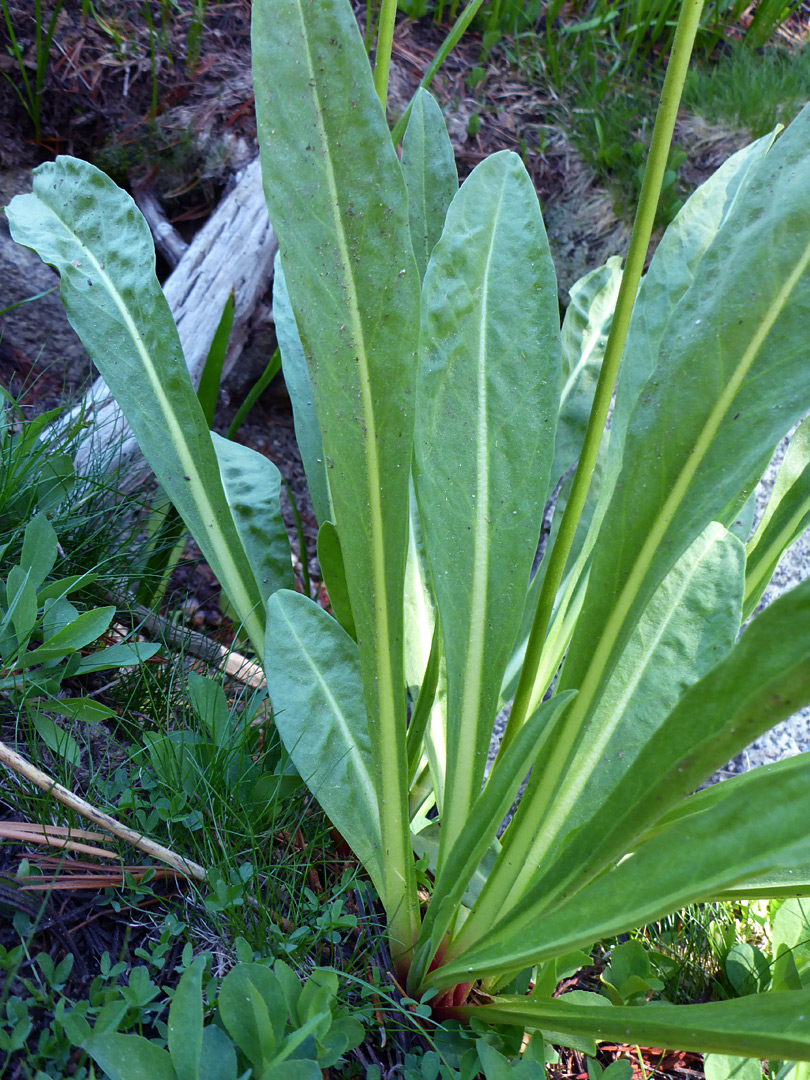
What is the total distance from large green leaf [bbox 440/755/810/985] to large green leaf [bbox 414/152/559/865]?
0.23 metres

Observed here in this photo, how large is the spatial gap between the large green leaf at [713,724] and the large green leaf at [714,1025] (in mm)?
109

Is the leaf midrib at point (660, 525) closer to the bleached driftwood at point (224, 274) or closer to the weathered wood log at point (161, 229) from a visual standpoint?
the bleached driftwood at point (224, 274)

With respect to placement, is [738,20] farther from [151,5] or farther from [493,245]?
[493,245]

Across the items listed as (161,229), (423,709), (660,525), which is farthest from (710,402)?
(161,229)

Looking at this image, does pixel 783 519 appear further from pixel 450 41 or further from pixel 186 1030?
pixel 186 1030

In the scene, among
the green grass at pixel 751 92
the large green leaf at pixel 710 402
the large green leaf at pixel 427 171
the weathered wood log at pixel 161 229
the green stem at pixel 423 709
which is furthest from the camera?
the green grass at pixel 751 92

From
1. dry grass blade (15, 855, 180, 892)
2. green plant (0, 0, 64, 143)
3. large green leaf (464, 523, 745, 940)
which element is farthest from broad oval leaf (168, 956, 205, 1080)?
green plant (0, 0, 64, 143)

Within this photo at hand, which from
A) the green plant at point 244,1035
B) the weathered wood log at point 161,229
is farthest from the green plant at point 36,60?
the green plant at point 244,1035

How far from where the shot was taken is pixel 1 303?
1.74 m

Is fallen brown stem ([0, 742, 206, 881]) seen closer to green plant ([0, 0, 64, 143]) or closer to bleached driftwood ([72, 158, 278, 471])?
bleached driftwood ([72, 158, 278, 471])

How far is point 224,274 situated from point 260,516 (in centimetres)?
89

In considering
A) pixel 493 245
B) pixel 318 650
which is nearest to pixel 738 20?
pixel 493 245

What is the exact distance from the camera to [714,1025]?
60 centimetres

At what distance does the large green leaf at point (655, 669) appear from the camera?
855 millimetres
